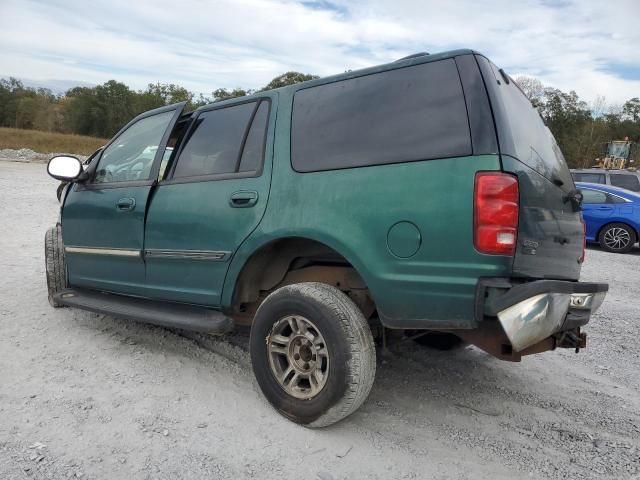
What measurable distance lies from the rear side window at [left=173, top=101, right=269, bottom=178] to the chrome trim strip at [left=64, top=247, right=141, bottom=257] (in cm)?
66

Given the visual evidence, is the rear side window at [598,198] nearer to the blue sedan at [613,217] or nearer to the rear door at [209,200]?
the blue sedan at [613,217]

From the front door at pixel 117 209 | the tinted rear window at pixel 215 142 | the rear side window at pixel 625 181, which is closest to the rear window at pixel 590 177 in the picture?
the rear side window at pixel 625 181

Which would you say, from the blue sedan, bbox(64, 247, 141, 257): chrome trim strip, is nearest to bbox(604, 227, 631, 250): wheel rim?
the blue sedan

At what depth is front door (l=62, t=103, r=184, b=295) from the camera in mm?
3637

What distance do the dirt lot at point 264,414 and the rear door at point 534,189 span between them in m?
0.92

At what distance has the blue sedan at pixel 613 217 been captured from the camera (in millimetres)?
9992

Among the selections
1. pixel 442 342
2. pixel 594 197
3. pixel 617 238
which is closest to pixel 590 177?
pixel 594 197

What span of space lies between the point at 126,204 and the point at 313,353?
6.22 ft

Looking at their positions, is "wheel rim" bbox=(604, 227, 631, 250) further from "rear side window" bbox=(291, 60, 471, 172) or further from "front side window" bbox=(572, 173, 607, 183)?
"rear side window" bbox=(291, 60, 471, 172)

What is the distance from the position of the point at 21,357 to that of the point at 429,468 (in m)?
2.83

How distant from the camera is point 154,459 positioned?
7.88 feet

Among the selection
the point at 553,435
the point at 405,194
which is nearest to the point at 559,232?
the point at 405,194

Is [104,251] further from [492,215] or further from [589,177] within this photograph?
[589,177]

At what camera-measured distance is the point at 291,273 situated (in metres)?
3.17
